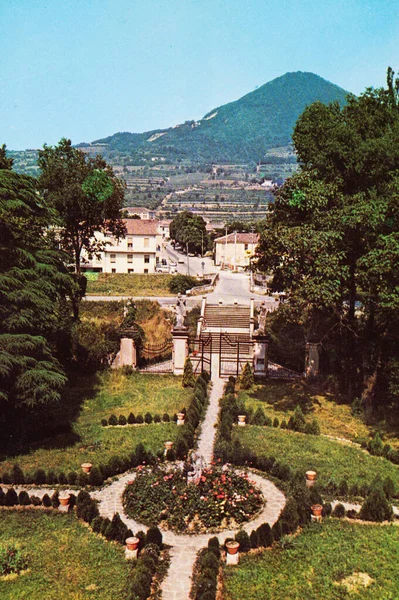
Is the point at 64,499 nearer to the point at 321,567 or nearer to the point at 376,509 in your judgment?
the point at 321,567

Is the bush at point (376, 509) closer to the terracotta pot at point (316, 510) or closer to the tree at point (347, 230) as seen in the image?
the terracotta pot at point (316, 510)

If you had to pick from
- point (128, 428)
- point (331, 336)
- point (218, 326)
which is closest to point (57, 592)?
point (128, 428)

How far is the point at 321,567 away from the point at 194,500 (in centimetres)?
353

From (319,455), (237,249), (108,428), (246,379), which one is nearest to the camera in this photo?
(319,455)

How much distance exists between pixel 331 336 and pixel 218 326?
8.98 metres

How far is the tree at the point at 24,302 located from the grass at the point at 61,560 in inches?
163

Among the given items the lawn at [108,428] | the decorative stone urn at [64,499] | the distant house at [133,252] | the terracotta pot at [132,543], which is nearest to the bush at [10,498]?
the decorative stone urn at [64,499]

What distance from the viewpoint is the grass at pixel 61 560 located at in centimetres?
1018

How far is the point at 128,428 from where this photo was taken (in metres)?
19.7

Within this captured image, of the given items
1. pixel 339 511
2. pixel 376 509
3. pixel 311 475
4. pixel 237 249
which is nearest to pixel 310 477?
pixel 311 475

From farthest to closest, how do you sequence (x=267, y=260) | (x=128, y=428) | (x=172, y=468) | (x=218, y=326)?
(x=218, y=326), (x=267, y=260), (x=128, y=428), (x=172, y=468)

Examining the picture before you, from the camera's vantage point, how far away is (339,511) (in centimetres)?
1309

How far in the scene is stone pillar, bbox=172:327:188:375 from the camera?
89.9 feet

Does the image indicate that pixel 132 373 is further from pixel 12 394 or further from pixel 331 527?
pixel 331 527
